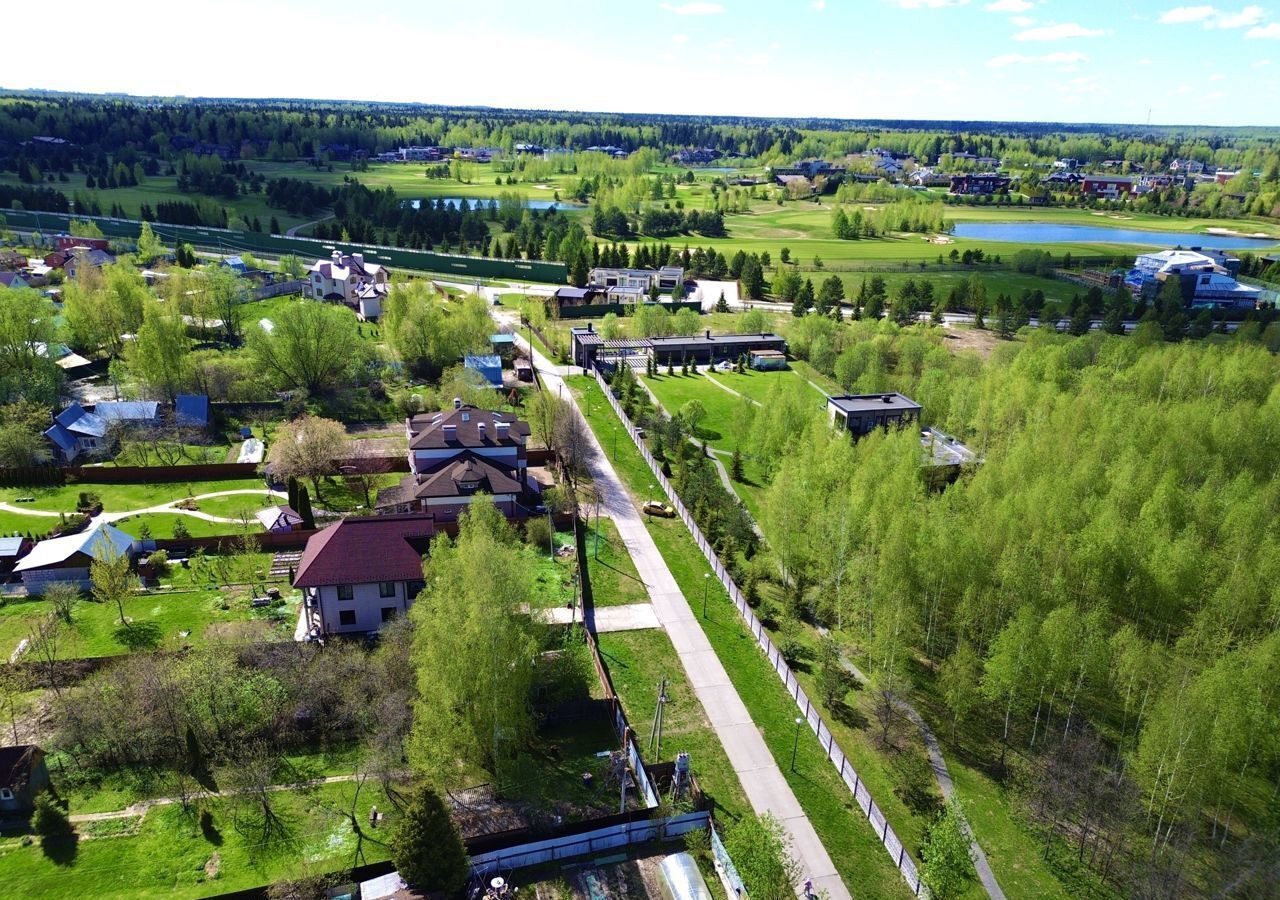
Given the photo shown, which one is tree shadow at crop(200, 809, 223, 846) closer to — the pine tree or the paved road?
the paved road

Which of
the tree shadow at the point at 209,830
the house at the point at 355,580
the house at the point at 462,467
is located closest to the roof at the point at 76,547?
the house at the point at 355,580

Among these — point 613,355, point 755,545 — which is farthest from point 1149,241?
point 755,545

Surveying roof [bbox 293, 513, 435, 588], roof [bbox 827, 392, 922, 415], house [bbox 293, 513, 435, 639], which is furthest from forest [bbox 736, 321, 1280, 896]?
house [bbox 293, 513, 435, 639]

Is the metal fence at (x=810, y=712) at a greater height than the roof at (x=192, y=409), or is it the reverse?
the roof at (x=192, y=409)

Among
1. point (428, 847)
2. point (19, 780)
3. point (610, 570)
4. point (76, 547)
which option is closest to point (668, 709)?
point (610, 570)

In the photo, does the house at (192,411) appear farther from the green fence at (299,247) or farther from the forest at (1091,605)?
the green fence at (299,247)

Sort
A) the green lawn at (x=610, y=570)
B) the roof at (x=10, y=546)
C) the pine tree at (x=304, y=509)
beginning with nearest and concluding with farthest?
the roof at (x=10, y=546), the green lawn at (x=610, y=570), the pine tree at (x=304, y=509)
